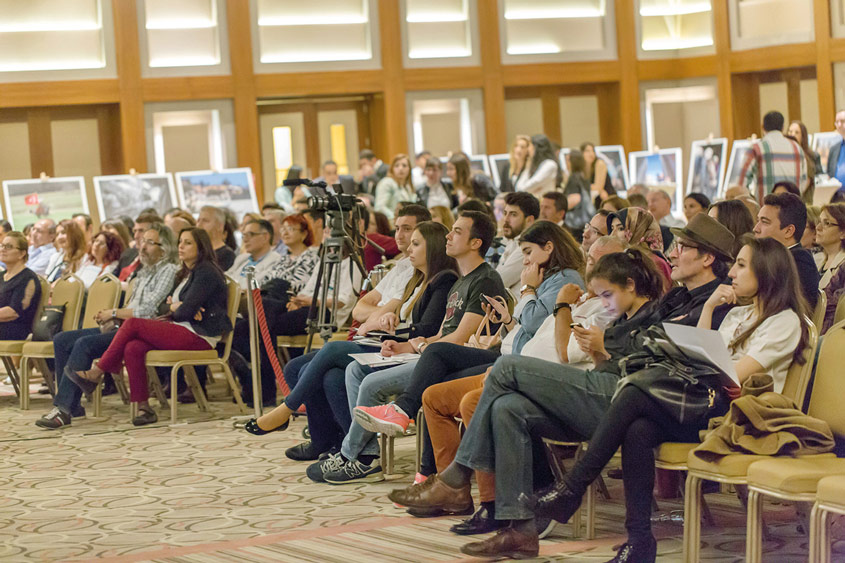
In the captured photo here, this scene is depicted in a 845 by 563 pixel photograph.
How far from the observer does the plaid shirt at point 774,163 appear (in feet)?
30.9

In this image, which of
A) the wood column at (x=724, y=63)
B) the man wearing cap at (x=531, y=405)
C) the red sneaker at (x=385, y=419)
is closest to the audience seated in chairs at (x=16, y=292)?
the red sneaker at (x=385, y=419)

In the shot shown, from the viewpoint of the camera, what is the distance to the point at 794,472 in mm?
3467

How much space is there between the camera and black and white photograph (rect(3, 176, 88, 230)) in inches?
570

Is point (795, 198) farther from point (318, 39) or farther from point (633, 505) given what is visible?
point (318, 39)

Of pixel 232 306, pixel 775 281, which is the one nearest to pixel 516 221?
pixel 232 306

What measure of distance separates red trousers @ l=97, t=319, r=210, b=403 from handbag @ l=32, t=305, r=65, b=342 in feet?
4.03

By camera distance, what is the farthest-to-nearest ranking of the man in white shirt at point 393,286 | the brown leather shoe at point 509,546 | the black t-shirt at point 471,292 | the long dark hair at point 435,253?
the man in white shirt at point 393,286, the long dark hair at point 435,253, the black t-shirt at point 471,292, the brown leather shoe at point 509,546

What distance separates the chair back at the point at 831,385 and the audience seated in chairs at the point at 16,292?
21.2 feet

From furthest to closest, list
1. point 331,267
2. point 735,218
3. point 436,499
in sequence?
point 331,267, point 735,218, point 436,499

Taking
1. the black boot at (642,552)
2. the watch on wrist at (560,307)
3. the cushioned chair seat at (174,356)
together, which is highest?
the watch on wrist at (560,307)

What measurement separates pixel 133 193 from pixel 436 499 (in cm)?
1085

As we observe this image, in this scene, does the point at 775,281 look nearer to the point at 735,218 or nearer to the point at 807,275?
the point at 807,275

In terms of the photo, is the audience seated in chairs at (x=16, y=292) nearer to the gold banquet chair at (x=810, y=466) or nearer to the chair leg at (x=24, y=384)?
the chair leg at (x=24, y=384)

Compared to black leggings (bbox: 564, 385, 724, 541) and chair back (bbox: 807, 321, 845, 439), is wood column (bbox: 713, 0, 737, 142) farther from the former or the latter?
black leggings (bbox: 564, 385, 724, 541)
